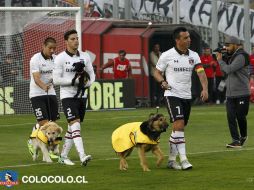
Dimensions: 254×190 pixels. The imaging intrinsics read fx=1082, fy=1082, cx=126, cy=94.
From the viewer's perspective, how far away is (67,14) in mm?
32344

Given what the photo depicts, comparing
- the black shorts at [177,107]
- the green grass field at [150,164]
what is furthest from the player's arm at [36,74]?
the black shorts at [177,107]

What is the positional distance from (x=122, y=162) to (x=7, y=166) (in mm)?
2165

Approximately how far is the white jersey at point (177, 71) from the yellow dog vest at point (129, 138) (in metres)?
0.89

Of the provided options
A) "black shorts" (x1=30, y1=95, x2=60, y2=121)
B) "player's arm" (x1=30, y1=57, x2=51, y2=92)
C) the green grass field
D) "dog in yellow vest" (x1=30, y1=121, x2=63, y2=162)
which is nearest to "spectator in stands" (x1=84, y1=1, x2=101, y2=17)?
the green grass field

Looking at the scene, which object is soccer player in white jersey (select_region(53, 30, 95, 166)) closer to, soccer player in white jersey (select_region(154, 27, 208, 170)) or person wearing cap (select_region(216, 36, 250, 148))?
soccer player in white jersey (select_region(154, 27, 208, 170))

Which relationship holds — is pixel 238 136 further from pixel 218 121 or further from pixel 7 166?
pixel 218 121

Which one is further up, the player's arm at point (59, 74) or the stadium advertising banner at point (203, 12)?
the stadium advertising banner at point (203, 12)

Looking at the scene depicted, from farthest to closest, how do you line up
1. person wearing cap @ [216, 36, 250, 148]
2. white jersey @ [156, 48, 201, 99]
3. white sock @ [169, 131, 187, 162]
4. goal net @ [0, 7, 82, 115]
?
goal net @ [0, 7, 82, 115] → person wearing cap @ [216, 36, 250, 148] → white jersey @ [156, 48, 201, 99] → white sock @ [169, 131, 187, 162]

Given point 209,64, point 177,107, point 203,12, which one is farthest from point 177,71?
point 203,12

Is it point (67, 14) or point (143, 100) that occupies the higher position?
point (67, 14)

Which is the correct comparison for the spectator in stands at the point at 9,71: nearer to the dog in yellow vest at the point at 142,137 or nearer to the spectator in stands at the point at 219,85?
the spectator in stands at the point at 219,85

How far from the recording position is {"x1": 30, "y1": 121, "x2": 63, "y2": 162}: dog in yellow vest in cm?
1855

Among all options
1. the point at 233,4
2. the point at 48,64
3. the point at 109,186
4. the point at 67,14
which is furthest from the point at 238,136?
the point at 233,4

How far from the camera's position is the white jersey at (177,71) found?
17453mm
